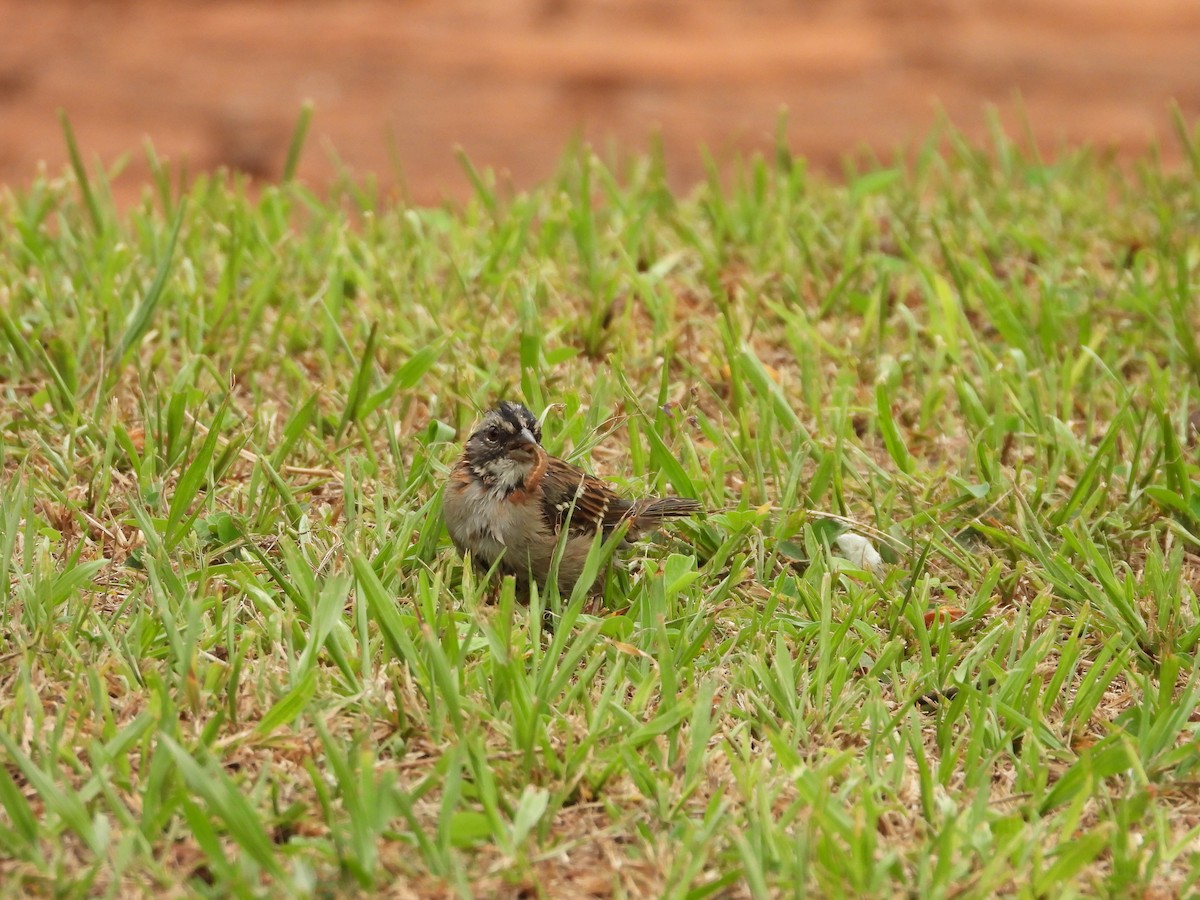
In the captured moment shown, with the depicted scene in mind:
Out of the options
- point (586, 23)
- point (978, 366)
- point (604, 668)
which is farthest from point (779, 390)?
point (586, 23)

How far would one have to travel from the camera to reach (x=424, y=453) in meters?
4.29

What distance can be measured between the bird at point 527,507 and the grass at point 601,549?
11cm

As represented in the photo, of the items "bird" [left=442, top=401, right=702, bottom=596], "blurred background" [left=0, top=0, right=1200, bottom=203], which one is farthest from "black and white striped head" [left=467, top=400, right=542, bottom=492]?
"blurred background" [left=0, top=0, right=1200, bottom=203]

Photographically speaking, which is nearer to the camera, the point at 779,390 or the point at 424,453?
the point at 424,453

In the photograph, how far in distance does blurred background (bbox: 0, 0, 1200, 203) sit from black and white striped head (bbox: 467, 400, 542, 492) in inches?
237

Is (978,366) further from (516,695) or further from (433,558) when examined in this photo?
(516,695)

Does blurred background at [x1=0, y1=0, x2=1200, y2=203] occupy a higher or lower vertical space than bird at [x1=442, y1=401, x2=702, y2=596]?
higher

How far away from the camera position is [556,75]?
1073cm

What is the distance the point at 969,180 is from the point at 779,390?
274 centimetres

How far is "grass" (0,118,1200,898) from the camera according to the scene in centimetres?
291

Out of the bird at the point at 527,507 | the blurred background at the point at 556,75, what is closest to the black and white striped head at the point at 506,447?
the bird at the point at 527,507

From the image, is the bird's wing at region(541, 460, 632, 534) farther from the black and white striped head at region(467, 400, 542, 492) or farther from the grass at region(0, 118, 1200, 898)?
the grass at region(0, 118, 1200, 898)

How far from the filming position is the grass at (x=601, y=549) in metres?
2.91

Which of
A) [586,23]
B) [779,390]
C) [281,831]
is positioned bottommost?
[281,831]
